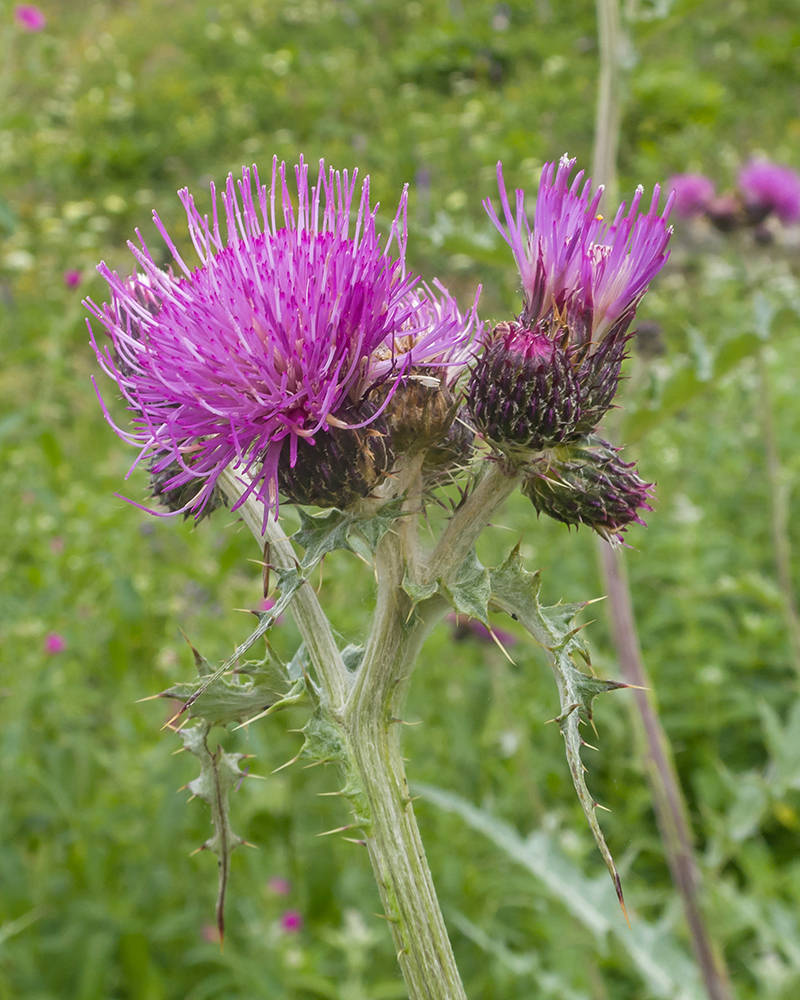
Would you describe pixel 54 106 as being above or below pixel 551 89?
below

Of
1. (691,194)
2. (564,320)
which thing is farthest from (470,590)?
(691,194)

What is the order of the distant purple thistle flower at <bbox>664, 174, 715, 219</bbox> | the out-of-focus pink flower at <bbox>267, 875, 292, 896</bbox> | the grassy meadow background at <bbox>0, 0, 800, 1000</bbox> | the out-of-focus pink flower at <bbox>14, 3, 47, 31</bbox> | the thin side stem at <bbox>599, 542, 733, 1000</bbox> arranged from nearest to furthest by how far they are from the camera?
the thin side stem at <bbox>599, 542, 733, 1000</bbox>, the grassy meadow background at <bbox>0, 0, 800, 1000</bbox>, the out-of-focus pink flower at <bbox>267, 875, 292, 896</bbox>, the out-of-focus pink flower at <bbox>14, 3, 47, 31</bbox>, the distant purple thistle flower at <bbox>664, 174, 715, 219</bbox>

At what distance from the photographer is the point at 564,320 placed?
1466mm

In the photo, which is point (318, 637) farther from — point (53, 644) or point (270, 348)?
point (53, 644)

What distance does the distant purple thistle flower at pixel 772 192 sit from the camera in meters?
5.03

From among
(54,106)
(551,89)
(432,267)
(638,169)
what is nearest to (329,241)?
(54,106)

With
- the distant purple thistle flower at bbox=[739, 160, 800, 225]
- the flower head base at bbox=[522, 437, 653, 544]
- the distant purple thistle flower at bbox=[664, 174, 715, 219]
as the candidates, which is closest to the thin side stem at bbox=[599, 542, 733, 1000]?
the flower head base at bbox=[522, 437, 653, 544]

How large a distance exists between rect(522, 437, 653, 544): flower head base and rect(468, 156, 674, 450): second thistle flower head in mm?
44

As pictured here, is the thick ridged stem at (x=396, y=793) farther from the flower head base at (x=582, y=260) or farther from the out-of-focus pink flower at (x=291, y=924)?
the out-of-focus pink flower at (x=291, y=924)

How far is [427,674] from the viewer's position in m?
4.55

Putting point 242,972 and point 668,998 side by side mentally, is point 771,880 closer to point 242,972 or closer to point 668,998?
point 668,998

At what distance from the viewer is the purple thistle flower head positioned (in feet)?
4.55

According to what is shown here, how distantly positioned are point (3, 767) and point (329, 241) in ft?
8.83

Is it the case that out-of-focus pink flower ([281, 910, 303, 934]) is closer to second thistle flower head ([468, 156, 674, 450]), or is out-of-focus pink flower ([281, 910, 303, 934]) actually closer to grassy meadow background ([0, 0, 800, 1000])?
grassy meadow background ([0, 0, 800, 1000])
